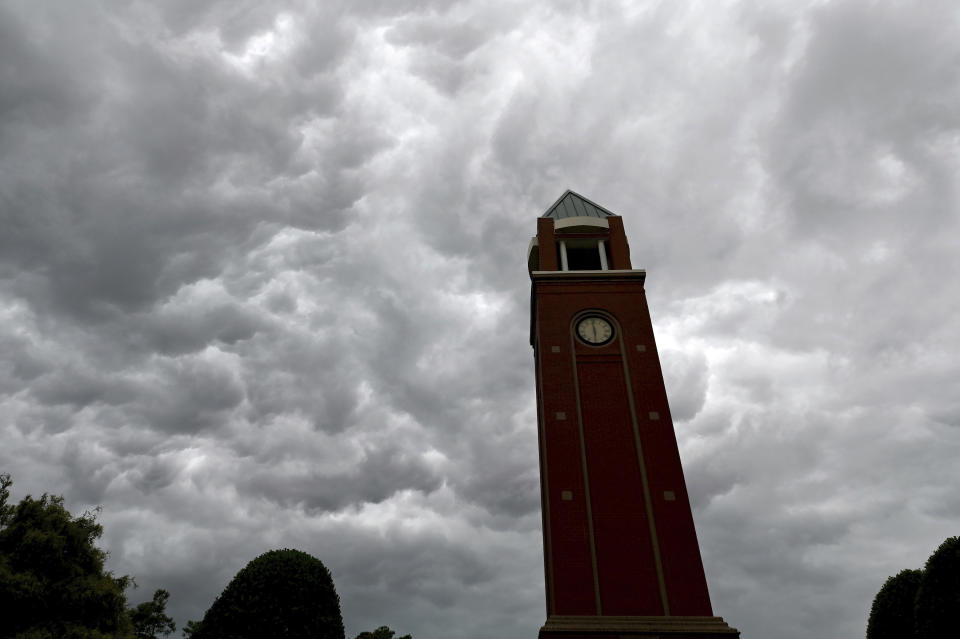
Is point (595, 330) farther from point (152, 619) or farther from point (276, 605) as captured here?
point (152, 619)

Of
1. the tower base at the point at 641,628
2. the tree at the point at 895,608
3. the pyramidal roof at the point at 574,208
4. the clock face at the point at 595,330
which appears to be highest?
the pyramidal roof at the point at 574,208

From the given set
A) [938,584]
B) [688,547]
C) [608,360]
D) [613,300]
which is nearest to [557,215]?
[613,300]

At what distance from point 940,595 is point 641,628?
11.6 meters

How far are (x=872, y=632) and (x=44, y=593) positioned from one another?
130 feet

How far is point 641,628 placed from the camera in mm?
26672

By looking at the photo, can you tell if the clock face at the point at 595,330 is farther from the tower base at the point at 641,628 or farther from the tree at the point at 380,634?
the tree at the point at 380,634

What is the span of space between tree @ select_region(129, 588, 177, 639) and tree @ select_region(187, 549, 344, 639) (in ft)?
113

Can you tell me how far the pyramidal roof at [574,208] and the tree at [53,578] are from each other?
3468 cm

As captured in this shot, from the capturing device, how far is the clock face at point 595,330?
3738cm

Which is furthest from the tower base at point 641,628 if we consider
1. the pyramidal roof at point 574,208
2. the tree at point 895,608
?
the pyramidal roof at point 574,208

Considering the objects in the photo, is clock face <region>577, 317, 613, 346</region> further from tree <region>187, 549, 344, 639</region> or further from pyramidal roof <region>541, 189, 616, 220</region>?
tree <region>187, 549, 344, 639</region>

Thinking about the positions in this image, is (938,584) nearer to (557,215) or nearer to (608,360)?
(608,360)

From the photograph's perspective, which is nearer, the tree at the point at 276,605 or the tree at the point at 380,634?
the tree at the point at 276,605

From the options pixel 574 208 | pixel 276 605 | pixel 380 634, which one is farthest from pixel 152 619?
pixel 574 208
